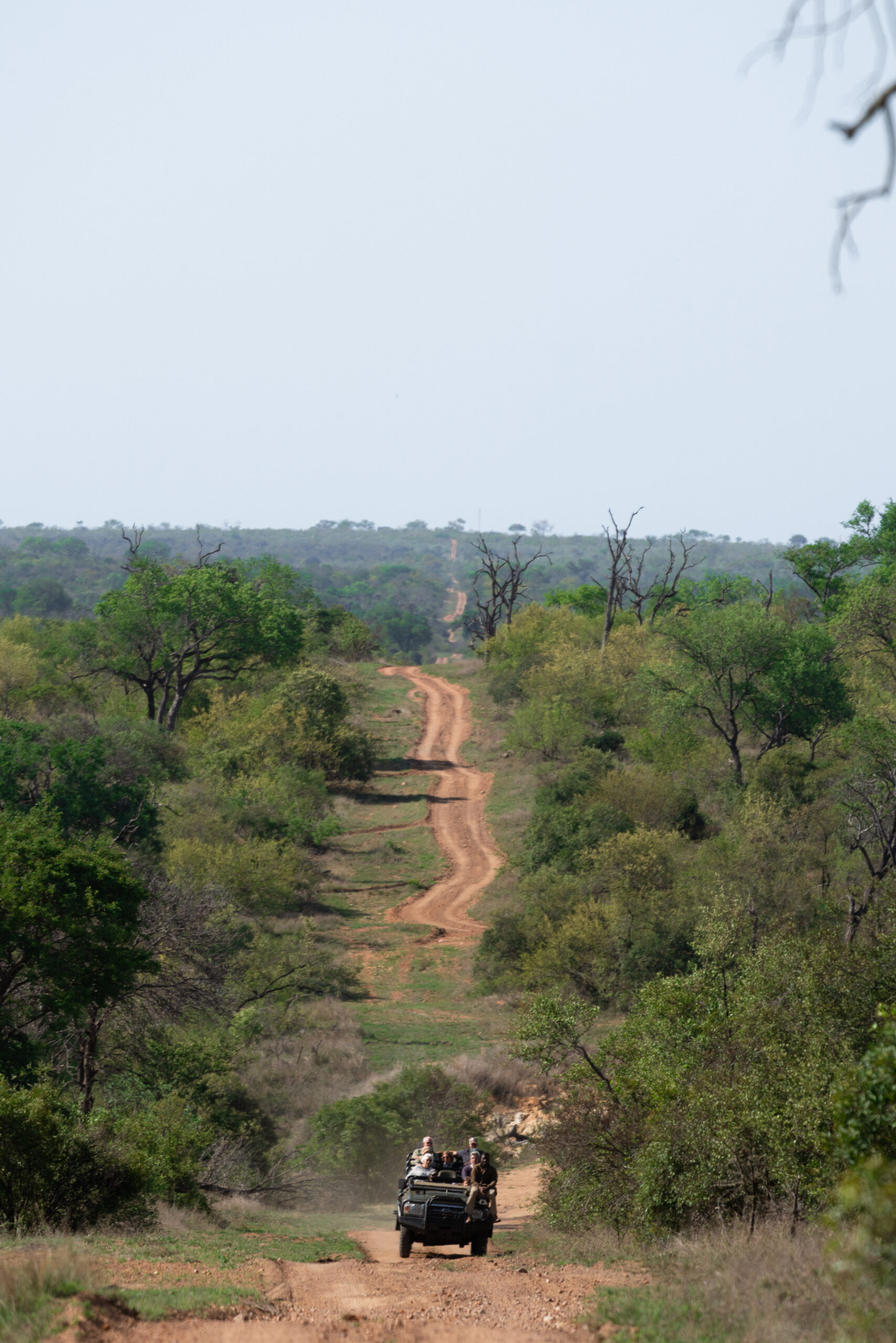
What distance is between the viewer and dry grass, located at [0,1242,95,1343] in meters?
7.61

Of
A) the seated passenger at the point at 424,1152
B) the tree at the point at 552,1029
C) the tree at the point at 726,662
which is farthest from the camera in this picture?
the tree at the point at 726,662

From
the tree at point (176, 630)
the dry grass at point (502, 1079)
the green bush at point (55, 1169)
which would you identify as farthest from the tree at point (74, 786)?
the green bush at point (55, 1169)

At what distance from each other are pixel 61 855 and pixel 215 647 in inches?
1417

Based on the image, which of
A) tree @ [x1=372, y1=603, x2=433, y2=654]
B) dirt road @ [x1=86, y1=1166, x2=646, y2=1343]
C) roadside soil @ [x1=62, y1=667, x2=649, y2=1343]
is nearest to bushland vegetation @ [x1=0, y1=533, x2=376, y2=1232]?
roadside soil @ [x1=62, y1=667, x2=649, y2=1343]

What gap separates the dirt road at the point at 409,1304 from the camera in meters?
8.03

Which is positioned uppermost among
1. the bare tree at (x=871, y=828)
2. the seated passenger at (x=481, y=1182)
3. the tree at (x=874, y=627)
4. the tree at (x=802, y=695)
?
the tree at (x=874, y=627)

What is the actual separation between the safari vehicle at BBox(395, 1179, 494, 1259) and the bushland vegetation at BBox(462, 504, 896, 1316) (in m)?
1.66

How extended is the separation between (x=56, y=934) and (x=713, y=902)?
10.9 m

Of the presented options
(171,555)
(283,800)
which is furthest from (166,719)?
(171,555)

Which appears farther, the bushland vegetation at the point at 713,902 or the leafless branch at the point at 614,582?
the leafless branch at the point at 614,582

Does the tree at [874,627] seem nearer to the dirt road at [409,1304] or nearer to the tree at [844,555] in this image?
the tree at [844,555]

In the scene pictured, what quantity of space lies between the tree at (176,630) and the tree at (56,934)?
33.0 m

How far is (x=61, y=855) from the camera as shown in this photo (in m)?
16.7

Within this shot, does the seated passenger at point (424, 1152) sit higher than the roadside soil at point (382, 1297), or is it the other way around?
the roadside soil at point (382, 1297)
